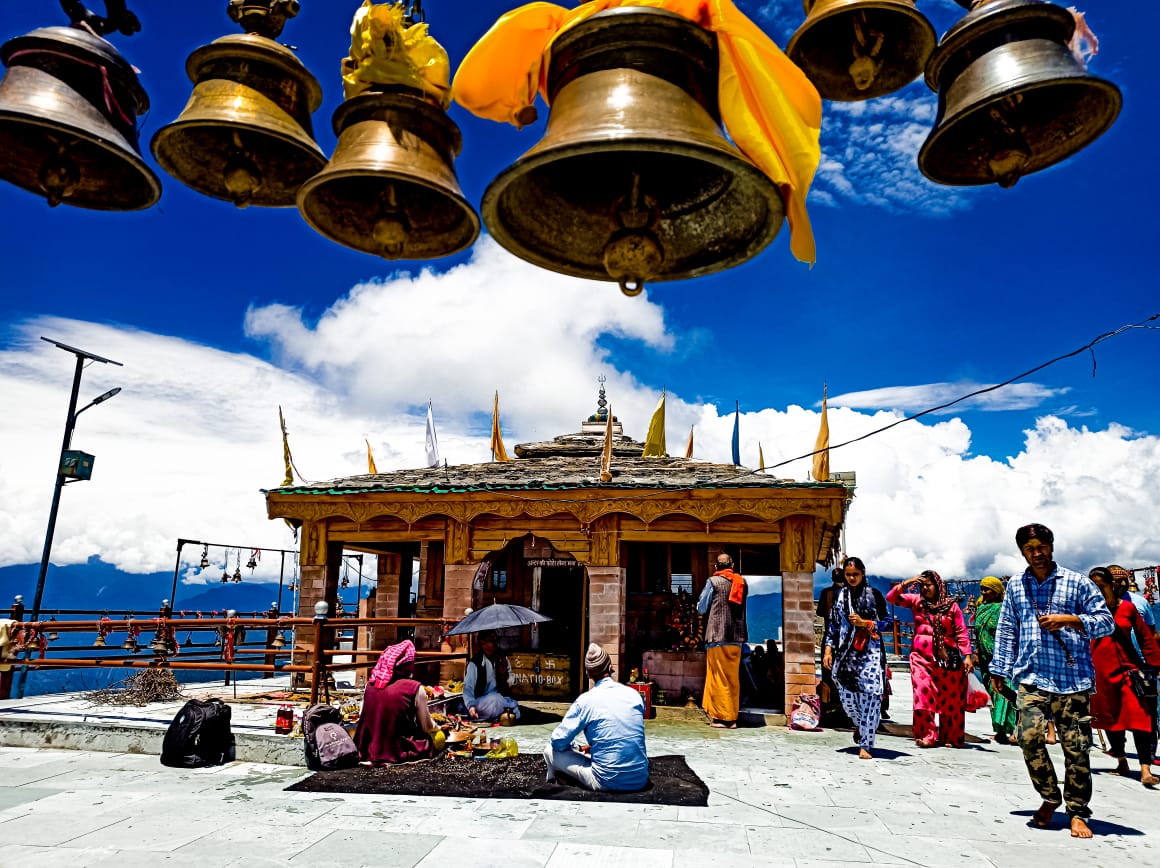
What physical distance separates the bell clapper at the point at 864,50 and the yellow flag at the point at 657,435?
48.9 ft

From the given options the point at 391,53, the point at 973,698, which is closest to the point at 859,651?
the point at 973,698

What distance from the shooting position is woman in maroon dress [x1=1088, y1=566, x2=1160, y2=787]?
25.7ft

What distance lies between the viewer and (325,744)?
25.4ft

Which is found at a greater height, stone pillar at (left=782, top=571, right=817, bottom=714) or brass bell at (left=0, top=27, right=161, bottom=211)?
brass bell at (left=0, top=27, right=161, bottom=211)

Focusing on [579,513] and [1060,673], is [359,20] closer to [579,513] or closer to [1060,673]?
[1060,673]

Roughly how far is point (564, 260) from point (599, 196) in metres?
0.28

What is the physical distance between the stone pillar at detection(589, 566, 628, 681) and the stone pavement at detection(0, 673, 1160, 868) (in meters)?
4.25

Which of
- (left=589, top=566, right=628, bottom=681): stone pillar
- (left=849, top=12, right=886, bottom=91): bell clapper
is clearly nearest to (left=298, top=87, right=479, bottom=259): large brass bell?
(left=849, top=12, right=886, bottom=91): bell clapper

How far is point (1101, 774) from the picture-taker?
8102 millimetres

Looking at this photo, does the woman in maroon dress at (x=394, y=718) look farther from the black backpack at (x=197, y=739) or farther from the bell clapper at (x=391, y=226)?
the bell clapper at (x=391, y=226)

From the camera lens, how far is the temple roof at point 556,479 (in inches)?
494

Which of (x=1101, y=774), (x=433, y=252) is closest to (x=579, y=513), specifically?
(x=1101, y=774)

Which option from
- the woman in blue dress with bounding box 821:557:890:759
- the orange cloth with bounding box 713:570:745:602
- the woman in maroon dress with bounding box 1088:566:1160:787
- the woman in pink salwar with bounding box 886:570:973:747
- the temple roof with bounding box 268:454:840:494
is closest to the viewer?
the woman in maroon dress with bounding box 1088:566:1160:787

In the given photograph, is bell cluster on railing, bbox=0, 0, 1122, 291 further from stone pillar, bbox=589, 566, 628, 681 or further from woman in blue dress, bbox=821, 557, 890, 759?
stone pillar, bbox=589, 566, 628, 681
